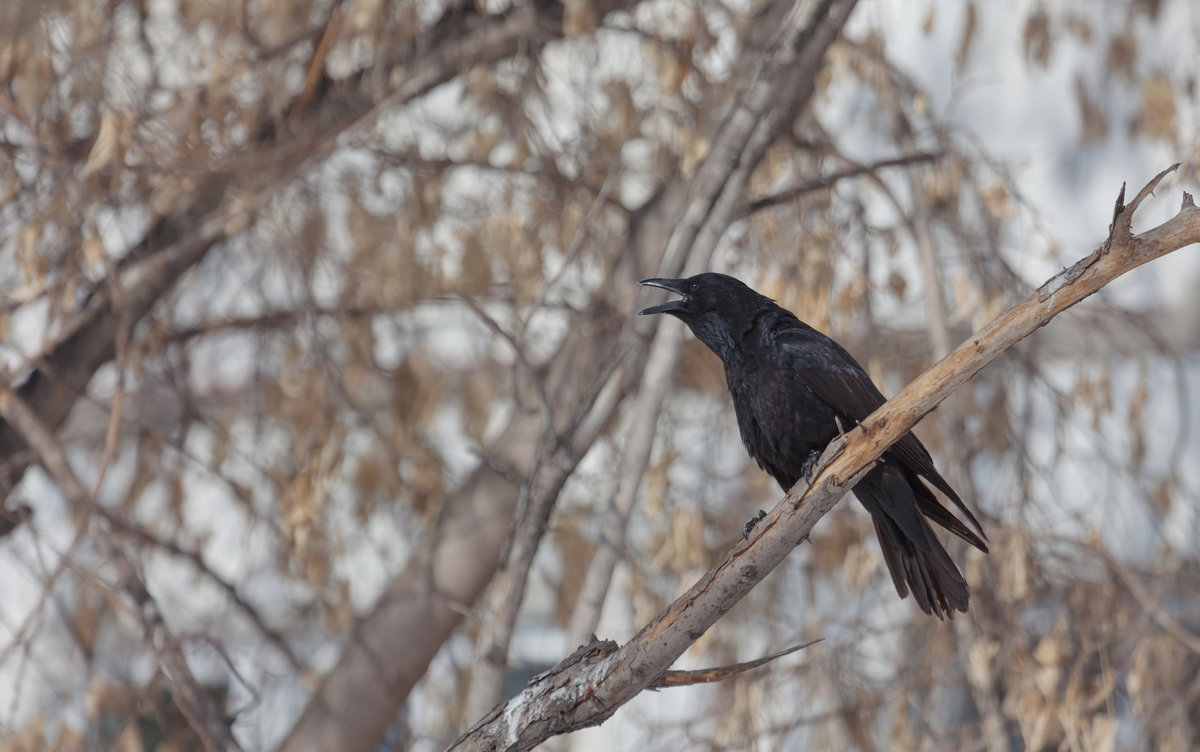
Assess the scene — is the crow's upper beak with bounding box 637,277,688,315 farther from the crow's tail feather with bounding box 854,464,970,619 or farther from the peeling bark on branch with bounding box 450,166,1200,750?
the peeling bark on branch with bounding box 450,166,1200,750

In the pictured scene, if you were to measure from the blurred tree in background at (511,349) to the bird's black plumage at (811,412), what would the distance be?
0.51 m

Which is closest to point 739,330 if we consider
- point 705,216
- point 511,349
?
point 705,216

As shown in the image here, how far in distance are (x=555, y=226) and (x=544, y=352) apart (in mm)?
1014

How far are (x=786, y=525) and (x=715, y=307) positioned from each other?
45.5 inches

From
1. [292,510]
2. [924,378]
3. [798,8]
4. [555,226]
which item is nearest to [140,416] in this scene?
[292,510]

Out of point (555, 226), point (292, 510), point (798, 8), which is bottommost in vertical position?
point (292, 510)

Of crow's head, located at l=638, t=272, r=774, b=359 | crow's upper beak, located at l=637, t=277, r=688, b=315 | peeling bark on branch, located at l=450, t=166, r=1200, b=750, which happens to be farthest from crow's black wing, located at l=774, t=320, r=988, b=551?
peeling bark on branch, located at l=450, t=166, r=1200, b=750

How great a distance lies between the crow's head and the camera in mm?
3098

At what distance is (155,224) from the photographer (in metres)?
4.27

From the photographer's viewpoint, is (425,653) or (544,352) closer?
(425,653)

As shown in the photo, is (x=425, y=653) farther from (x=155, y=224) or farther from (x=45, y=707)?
(x=155, y=224)

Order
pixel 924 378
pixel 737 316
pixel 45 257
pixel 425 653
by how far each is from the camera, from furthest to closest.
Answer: pixel 425 653 < pixel 45 257 < pixel 737 316 < pixel 924 378

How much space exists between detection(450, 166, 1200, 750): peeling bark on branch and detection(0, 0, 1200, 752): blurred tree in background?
3.85ft

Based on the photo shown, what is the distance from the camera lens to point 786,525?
209cm
